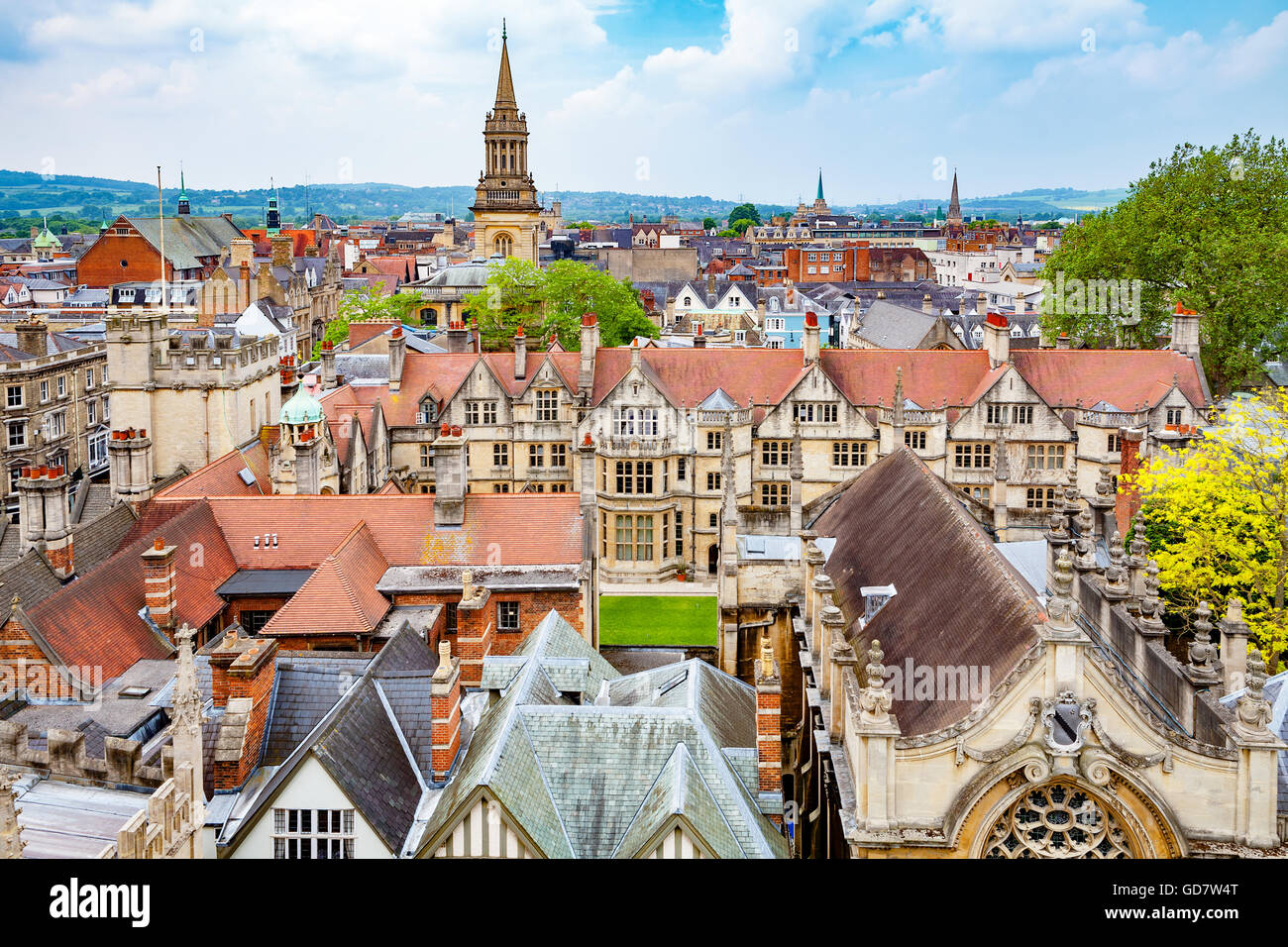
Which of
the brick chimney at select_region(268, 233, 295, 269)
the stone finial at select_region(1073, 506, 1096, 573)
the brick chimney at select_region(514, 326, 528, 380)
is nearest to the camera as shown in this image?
the stone finial at select_region(1073, 506, 1096, 573)

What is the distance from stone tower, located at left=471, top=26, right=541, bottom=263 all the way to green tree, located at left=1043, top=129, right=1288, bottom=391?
61.9m

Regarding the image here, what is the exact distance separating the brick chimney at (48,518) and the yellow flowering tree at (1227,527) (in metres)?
30.1

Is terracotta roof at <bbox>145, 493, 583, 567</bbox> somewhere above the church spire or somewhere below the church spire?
below

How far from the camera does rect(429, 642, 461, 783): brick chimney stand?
782 inches

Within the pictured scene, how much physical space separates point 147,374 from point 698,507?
77.0 feet

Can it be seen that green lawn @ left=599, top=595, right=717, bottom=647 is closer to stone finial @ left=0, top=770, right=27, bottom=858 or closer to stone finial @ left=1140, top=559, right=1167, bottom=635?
stone finial @ left=1140, top=559, right=1167, bottom=635

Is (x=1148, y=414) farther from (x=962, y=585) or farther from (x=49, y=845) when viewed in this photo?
(x=49, y=845)

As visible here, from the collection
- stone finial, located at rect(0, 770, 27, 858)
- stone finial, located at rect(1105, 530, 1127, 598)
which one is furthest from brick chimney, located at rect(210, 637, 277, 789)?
stone finial, located at rect(1105, 530, 1127, 598)

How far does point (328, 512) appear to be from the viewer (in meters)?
35.7

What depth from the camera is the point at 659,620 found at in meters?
46.2

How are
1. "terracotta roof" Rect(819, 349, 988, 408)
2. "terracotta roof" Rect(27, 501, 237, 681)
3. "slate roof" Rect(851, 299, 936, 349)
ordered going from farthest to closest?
"slate roof" Rect(851, 299, 936, 349), "terracotta roof" Rect(819, 349, 988, 408), "terracotta roof" Rect(27, 501, 237, 681)

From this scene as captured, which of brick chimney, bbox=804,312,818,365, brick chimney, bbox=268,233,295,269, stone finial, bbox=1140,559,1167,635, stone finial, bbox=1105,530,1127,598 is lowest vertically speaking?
stone finial, bbox=1140,559,1167,635

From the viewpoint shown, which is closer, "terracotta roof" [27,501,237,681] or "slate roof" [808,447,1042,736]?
"slate roof" [808,447,1042,736]
